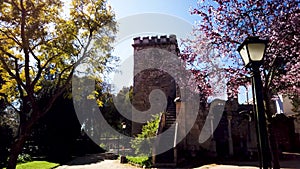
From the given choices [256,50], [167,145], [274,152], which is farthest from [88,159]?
[256,50]

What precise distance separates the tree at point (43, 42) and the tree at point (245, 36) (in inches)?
239

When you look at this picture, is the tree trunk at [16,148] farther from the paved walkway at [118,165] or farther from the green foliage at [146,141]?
the green foliage at [146,141]

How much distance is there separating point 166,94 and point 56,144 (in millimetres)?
10236

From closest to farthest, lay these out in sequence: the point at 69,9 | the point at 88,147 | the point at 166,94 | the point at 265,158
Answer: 1. the point at 265,158
2. the point at 69,9
3. the point at 166,94
4. the point at 88,147

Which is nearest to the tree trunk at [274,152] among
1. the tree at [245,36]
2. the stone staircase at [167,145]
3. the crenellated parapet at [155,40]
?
the tree at [245,36]

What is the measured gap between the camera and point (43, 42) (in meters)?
11.2

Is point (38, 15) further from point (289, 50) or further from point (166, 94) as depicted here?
point (166, 94)

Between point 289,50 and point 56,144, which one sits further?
point 56,144

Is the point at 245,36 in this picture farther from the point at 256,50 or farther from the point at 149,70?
the point at 149,70

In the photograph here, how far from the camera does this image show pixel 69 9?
39.0ft

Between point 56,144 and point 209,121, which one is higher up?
point 209,121

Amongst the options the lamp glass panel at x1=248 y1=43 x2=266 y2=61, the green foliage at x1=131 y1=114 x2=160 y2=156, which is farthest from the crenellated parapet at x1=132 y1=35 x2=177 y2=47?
the lamp glass panel at x1=248 y1=43 x2=266 y2=61

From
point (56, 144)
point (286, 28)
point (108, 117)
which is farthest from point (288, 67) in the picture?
point (108, 117)

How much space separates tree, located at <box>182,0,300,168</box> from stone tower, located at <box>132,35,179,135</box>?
12.8m
